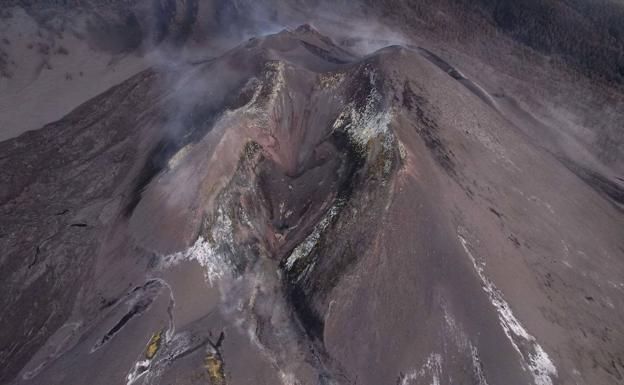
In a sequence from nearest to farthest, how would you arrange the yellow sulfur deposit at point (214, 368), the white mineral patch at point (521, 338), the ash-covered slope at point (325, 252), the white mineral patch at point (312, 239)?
the white mineral patch at point (521, 338), the yellow sulfur deposit at point (214, 368), the ash-covered slope at point (325, 252), the white mineral patch at point (312, 239)

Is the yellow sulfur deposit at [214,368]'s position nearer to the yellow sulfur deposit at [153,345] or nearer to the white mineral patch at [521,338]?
the yellow sulfur deposit at [153,345]

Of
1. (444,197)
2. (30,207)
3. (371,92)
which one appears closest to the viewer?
(444,197)

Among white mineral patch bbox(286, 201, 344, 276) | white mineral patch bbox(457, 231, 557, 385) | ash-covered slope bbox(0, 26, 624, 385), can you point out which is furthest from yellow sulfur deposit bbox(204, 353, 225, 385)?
white mineral patch bbox(457, 231, 557, 385)

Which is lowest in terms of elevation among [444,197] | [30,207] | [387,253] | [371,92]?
[30,207]

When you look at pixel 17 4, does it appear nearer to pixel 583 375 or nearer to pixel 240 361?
pixel 240 361

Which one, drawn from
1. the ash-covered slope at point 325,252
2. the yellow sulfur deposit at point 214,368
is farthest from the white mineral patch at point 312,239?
the yellow sulfur deposit at point 214,368

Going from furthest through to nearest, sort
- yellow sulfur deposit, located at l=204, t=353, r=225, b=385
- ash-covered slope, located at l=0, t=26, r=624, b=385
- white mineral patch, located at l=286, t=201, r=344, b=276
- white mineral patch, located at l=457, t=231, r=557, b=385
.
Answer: white mineral patch, located at l=286, t=201, r=344, b=276 → ash-covered slope, located at l=0, t=26, r=624, b=385 → yellow sulfur deposit, located at l=204, t=353, r=225, b=385 → white mineral patch, located at l=457, t=231, r=557, b=385

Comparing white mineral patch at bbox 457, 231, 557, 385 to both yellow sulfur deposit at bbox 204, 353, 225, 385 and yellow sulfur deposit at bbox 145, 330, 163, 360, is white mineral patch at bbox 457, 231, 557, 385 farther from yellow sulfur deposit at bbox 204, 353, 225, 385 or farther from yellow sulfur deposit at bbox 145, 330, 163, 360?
yellow sulfur deposit at bbox 145, 330, 163, 360

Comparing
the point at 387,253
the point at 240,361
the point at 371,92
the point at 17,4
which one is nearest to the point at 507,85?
the point at 371,92
